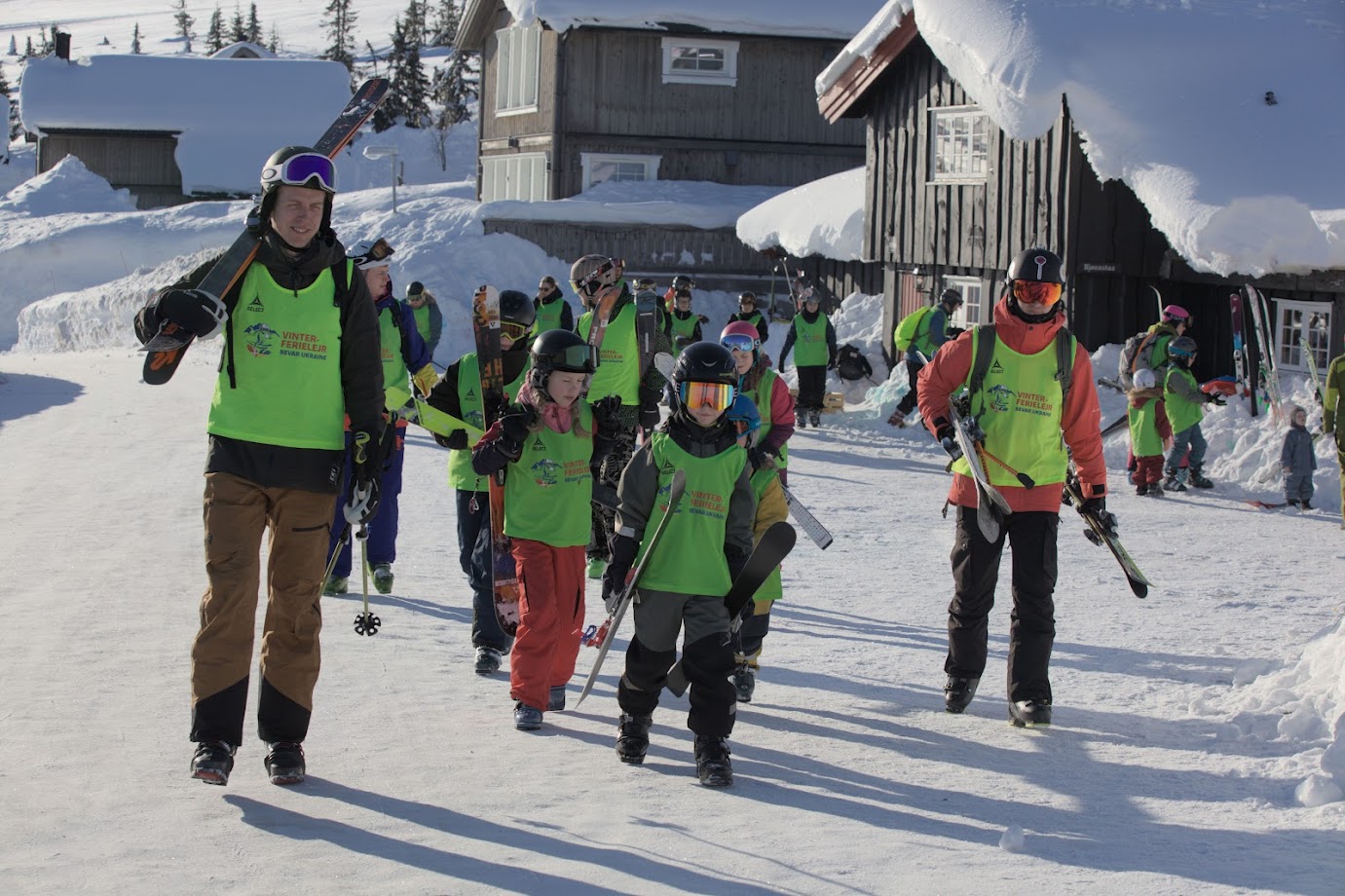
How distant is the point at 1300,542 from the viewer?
11609mm

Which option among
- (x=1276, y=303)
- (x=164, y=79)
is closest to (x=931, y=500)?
(x=1276, y=303)

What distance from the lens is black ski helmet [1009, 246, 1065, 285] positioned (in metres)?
6.41

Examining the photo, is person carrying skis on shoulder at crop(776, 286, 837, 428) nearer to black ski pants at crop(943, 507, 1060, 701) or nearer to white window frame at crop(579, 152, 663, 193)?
black ski pants at crop(943, 507, 1060, 701)

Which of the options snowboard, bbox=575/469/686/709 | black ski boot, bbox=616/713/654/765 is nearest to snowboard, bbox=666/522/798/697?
black ski boot, bbox=616/713/654/765

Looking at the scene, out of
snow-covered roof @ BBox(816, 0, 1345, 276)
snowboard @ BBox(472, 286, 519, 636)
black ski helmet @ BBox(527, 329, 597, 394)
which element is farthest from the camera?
snow-covered roof @ BBox(816, 0, 1345, 276)

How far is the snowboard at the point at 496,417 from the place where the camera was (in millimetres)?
6684

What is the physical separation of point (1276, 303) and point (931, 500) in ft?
19.6

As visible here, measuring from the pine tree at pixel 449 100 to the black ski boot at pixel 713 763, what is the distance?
69667 mm

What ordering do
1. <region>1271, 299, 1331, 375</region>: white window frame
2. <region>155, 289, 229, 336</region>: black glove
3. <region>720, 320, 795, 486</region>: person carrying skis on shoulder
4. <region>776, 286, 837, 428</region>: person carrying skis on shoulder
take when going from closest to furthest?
1. <region>155, 289, 229, 336</region>: black glove
2. <region>720, 320, 795, 486</region>: person carrying skis on shoulder
3. <region>1271, 299, 1331, 375</region>: white window frame
4. <region>776, 286, 837, 428</region>: person carrying skis on shoulder

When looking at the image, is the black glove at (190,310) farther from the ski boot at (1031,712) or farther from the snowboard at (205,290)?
the ski boot at (1031,712)

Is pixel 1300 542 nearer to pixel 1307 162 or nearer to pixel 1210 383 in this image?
pixel 1210 383

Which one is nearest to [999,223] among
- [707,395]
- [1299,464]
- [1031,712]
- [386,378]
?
[1299,464]

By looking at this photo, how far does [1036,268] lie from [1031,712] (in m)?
1.79

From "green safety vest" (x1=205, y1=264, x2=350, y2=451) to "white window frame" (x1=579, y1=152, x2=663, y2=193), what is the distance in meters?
28.2
